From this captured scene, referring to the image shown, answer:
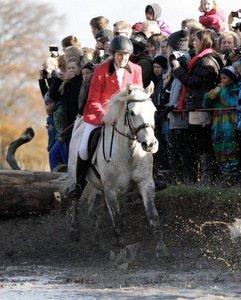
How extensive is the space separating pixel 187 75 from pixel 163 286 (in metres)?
4.27

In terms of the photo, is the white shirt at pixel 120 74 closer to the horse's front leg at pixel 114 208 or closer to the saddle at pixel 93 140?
the saddle at pixel 93 140

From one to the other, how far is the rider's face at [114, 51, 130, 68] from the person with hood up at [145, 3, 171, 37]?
3.66 metres

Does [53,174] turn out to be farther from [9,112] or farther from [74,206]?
[9,112]

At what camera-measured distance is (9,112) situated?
46.0 meters

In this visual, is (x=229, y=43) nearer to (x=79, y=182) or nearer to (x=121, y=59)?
(x=121, y=59)

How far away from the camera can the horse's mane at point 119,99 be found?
43.8 feet

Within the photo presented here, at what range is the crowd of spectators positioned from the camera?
14336 mm

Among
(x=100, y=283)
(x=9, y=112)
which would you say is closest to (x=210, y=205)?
(x=100, y=283)

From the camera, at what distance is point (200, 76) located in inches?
571

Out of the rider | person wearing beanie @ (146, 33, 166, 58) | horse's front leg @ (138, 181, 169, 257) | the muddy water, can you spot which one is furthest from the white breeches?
person wearing beanie @ (146, 33, 166, 58)

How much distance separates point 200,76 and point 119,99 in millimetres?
1463

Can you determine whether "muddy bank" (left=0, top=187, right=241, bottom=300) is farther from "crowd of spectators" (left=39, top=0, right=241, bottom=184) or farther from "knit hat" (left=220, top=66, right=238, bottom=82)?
"knit hat" (left=220, top=66, right=238, bottom=82)

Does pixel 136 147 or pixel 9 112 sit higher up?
pixel 136 147

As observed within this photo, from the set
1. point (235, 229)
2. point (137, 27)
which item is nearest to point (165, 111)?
point (235, 229)
